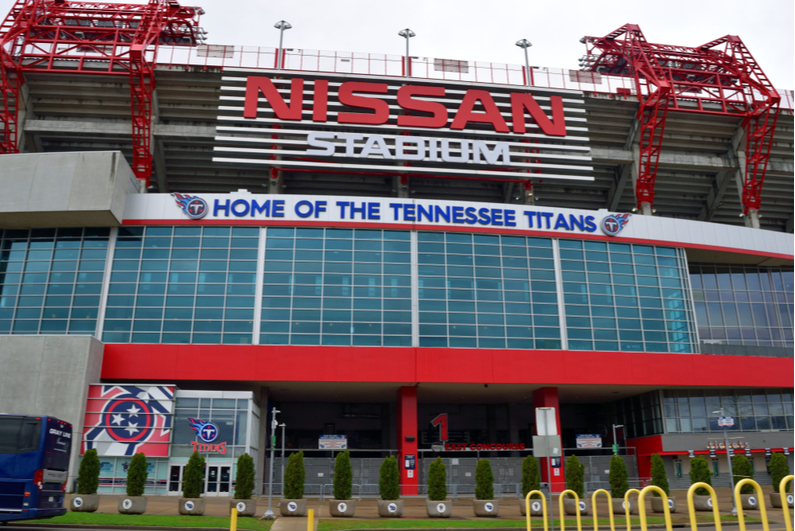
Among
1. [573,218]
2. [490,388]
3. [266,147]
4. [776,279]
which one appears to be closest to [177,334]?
[266,147]

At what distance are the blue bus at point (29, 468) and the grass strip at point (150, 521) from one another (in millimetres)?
1660

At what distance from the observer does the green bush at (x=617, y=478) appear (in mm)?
29938

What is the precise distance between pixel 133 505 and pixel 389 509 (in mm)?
10547

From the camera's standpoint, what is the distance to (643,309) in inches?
1772

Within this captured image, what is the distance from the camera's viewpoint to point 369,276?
42781 mm


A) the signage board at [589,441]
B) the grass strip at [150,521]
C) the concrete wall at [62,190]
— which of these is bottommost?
the grass strip at [150,521]

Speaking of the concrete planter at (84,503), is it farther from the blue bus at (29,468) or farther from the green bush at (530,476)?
the green bush at (530,476)

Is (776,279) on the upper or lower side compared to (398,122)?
lower

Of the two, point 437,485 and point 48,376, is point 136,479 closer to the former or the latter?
point 48,376

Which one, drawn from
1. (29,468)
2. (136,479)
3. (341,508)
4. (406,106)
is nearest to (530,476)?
(341,508)

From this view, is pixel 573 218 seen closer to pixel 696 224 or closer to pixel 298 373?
pixel 696 224

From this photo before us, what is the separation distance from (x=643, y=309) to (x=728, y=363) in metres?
6.85

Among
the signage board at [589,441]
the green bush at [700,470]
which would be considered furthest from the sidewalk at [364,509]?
the signage board at [589,441]

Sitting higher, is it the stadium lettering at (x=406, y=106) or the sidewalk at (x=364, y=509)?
the stadium lettering at (x=406, y=106)
